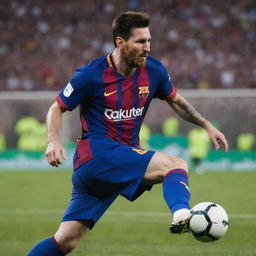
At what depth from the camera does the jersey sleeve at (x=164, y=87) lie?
5305 millimetres

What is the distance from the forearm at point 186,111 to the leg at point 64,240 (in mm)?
1096

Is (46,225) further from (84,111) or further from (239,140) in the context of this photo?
(239,140)

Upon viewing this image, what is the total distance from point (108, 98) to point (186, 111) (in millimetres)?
703

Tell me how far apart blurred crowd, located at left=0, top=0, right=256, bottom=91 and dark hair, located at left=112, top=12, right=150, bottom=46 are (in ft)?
42.6

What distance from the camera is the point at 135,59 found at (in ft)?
16.4

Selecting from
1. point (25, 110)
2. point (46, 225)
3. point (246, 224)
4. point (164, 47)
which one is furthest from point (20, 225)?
point (164, 47)

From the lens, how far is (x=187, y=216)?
14.2 ft

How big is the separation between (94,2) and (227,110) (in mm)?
7376

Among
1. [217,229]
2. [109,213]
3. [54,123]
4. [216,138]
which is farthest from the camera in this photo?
[109,213]

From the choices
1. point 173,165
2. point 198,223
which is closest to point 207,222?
point 198,223

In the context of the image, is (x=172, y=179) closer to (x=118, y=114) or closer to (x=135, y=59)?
(x=118, y=114)

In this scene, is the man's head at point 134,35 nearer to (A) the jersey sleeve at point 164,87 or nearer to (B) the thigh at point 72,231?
(A) the jersey sleeve at point 164,87

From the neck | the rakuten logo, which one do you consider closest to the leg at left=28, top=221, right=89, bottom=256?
the rakuten logo

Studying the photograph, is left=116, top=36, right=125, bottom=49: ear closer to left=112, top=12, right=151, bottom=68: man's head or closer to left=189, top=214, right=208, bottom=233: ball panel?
left=112, top=12, right=151, bottom=68: man's head
